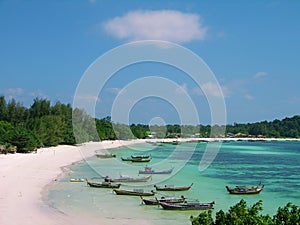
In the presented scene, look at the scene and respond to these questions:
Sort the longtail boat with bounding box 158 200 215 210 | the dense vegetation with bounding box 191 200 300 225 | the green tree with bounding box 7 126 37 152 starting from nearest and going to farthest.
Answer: the dense vegetation with bounding box 191 200 300 225, the longtail boat with bounding box 158 200 215 210, the green tree with bounding box 7 126 37 152

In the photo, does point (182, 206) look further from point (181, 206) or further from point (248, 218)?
point (248, 218)

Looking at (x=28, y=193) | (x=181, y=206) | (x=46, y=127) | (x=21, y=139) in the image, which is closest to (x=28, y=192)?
(x=28, y=193)

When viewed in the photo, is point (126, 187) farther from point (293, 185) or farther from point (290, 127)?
point (290, 127)

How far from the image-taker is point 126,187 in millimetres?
29000

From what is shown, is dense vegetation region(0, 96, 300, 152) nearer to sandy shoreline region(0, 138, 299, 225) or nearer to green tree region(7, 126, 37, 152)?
green tree region(7, 126, 37, 152)

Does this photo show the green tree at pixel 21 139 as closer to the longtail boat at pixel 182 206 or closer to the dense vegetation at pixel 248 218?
the longtail boat at pixel 182 206

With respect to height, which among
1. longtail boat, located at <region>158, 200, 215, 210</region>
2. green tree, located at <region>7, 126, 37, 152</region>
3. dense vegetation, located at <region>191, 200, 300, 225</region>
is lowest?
longtail boat, located at <region>158, 200, 215, 210</region>

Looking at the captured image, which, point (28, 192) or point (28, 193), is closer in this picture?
point (28, 193)

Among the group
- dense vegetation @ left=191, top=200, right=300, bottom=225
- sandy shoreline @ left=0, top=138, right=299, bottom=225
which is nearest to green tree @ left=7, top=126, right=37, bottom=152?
sandy shoreline @ left=0, top=138, right=299, bottom=225

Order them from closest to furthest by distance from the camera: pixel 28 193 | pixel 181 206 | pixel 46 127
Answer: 1. pixel 181 206
2. pixel 28 193
3. pixel 46 127

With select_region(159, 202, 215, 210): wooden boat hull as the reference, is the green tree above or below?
above

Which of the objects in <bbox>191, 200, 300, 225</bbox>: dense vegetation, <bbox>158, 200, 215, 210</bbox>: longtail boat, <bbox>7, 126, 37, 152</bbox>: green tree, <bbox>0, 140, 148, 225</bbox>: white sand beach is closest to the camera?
<bbox>191, 200, 300, 225</bbox>: dense vegetation

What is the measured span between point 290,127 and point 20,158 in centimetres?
13922

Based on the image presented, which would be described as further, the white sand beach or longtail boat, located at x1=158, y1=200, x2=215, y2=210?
longtail boat, located at x1=158, y1=200, x2=215, y2=210
